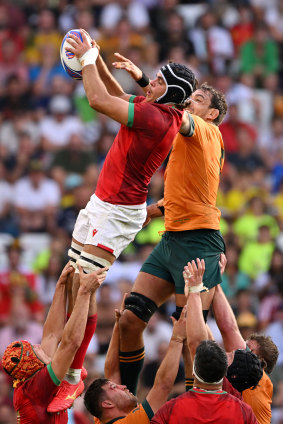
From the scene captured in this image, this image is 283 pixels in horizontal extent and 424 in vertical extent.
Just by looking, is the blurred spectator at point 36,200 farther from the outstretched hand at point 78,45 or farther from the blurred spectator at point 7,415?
the outstretched hand at point 78,45

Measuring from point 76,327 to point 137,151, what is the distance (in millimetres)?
1485

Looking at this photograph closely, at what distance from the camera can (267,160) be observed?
1546 centimetres

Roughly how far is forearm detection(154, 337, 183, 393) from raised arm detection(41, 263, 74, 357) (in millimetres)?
948

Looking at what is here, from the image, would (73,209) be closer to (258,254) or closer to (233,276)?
(233,276)

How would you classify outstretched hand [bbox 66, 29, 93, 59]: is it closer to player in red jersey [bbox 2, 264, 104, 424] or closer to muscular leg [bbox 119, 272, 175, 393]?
player in red jersey [bbox 2, 264, 104, 424]

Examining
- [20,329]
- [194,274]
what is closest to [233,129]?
[20,329]

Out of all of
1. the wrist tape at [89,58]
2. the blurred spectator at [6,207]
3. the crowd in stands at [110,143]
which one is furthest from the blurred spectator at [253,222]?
the wrist tape at [89,58]

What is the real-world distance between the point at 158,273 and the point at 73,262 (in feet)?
2.61

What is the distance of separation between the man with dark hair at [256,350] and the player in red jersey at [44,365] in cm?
118

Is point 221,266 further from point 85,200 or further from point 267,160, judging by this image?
point 267,160

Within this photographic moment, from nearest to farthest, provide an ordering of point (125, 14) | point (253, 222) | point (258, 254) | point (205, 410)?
point (205, 410) → point (258, 254) → point (253, 222) → point (125, 14)

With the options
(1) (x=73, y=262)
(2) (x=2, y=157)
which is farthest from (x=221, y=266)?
(2) (x=2, y=157)

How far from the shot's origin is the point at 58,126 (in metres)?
15.0

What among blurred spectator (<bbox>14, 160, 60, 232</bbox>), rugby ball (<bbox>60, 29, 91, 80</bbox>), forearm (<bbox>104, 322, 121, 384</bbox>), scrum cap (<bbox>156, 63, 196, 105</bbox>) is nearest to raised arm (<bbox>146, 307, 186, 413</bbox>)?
→ forearm (<bbox>104, 322, 121, 384</bbox>)
